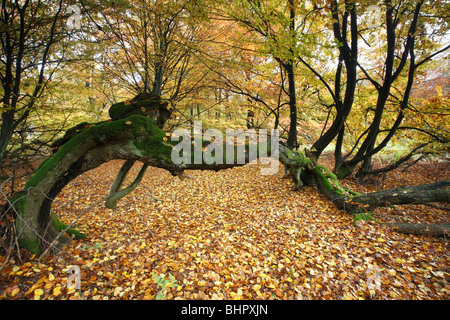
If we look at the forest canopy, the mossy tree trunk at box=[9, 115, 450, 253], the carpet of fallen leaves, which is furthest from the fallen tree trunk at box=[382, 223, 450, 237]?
the mossy tree trunk at box=[9, 115, 450, 253]

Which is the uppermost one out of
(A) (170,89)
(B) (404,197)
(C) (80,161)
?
(A) (170,89)

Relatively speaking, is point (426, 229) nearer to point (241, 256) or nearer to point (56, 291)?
point (241, 256)

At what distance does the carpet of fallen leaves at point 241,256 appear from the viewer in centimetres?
278

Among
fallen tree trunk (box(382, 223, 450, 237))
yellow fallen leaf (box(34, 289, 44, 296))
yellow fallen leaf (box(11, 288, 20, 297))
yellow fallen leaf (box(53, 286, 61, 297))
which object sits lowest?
yellow fallen leaf (box(53, 286, 61, 297))

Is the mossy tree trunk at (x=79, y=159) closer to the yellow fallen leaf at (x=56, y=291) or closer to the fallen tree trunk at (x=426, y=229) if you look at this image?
the yellow fallen leaf at (x=56, y=291)

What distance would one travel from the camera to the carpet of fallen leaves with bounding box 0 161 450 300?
2781mm

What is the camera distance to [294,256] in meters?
3.58

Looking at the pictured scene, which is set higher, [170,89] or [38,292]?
[170,89]

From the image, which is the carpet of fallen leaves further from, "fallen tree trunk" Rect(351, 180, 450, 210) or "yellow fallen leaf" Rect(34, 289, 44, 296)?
"fallen tree trunk" Rect(351, 180, 450, 210)

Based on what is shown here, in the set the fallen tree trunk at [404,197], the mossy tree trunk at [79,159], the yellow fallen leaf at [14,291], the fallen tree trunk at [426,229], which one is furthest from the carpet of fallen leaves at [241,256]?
the fallen tree trunk at [404,197]

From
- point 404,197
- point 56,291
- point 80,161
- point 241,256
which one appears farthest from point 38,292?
point 404,197

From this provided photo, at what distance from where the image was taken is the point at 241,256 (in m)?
3.63
